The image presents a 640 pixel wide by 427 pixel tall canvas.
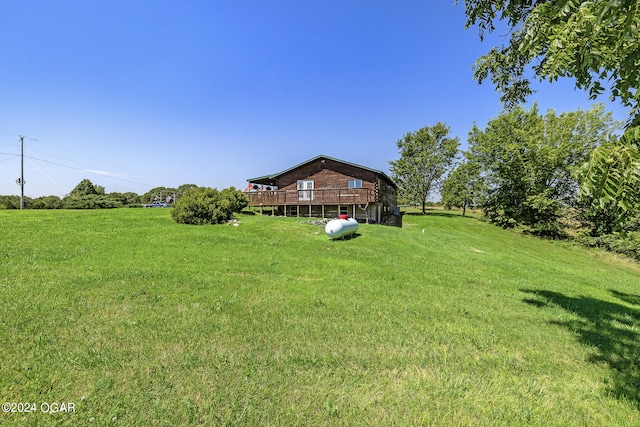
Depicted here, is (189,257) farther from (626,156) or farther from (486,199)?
(486,199)

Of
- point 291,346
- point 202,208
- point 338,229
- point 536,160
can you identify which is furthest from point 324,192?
point 536,160

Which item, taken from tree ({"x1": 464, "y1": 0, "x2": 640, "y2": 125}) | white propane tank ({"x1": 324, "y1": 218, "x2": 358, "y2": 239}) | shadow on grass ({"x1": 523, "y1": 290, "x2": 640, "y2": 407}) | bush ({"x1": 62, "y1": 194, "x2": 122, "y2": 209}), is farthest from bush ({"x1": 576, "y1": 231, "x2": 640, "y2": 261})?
bush ({"x1": 62, "y1": 194, "x2": 122, "y2": 209})

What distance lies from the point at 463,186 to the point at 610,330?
33570 millimetres

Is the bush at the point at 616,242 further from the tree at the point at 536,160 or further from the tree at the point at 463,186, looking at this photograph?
the tree at the point at 463,186

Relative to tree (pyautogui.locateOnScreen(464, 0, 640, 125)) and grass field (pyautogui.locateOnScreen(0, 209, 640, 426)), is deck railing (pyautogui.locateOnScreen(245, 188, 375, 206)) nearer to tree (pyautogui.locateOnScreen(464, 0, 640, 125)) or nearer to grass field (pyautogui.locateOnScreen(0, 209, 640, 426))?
grass field (pyautogui.locateOnScreen(0, 209, 640, 426))

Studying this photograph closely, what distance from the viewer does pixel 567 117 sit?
26406 mm

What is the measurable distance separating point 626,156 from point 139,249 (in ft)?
30.7

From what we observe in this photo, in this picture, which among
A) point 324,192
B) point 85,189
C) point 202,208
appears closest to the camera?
point 202,208

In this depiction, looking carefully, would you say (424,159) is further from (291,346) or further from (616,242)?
(291,346)

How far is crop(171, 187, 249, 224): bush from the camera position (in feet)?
44.2

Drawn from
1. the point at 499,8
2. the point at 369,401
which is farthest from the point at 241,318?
the point at 499,8

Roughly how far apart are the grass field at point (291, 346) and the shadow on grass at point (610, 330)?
1.4 inches

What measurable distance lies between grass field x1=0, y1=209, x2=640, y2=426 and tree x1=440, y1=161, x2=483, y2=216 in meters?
28.8

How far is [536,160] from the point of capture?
26641mm
